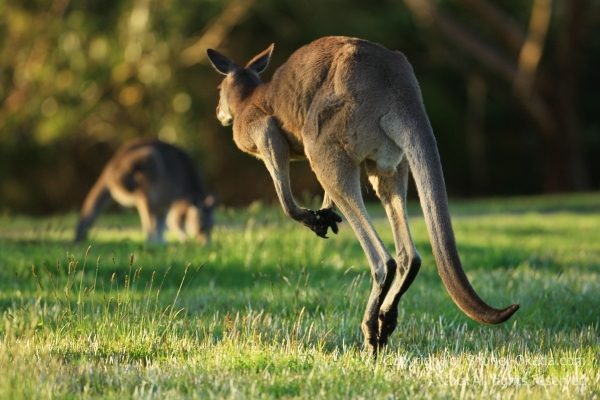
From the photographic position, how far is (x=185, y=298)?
24.2ft

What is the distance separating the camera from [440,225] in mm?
4906

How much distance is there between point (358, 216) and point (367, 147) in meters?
0.35

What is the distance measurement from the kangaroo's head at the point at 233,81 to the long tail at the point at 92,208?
4944 mm

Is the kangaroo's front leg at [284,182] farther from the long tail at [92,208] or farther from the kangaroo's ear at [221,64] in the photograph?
the long tail at [92,208]

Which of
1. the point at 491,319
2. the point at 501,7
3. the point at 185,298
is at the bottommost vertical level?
the point at 185,298

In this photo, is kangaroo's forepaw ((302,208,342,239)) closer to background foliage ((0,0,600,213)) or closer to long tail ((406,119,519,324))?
long tail ((406,119,519,324))

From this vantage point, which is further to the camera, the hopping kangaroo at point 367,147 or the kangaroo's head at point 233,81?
the kangaroo's head at point 233,81

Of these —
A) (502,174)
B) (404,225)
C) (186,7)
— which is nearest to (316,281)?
(404,225)

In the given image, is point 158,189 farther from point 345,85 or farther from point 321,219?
point 345,85

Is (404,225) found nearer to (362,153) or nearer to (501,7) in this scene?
(362,153)

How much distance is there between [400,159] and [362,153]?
0.20 m

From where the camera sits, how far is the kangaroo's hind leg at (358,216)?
538 centimetres

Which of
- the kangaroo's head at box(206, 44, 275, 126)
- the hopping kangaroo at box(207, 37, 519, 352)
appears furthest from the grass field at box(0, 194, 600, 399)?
the kangaroo's head at box(206, 44, 275, 126)

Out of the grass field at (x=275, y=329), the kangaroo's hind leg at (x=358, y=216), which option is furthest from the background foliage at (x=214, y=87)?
the kangaroo's hind leg at (x=358, y=216)
